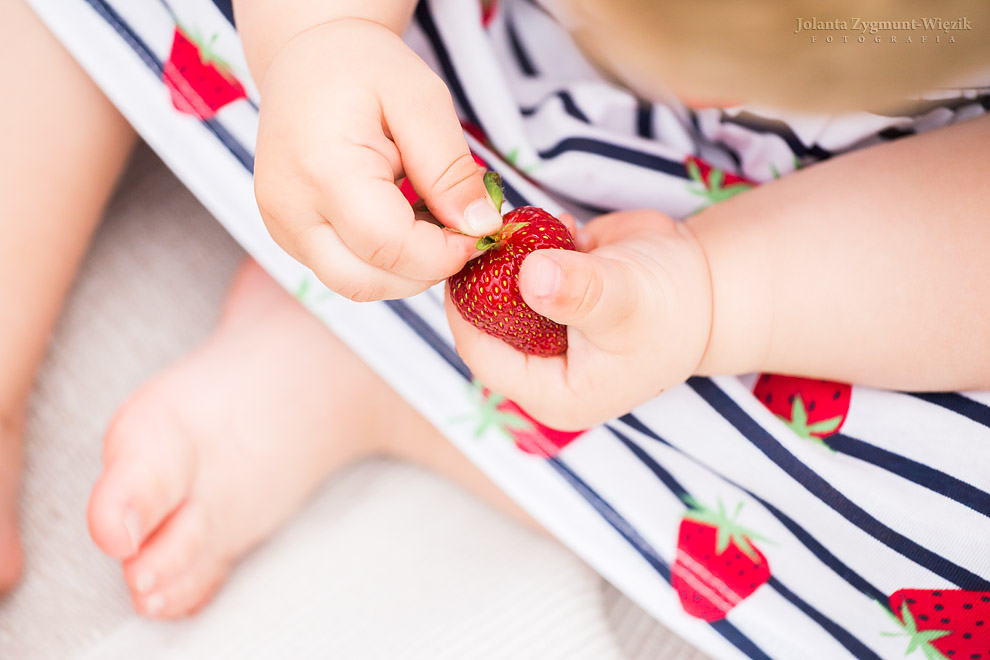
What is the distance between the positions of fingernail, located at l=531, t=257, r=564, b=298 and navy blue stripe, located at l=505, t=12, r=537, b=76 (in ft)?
1.27

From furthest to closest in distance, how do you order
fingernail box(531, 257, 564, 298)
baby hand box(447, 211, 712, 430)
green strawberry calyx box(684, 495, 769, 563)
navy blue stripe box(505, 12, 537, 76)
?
1. navy blue stripe box(505, 12, 537, 76)
2. green strawberry calyx box(684, 495, 769, 563)
3. baby hand box(447, 211, 712, 430)
4. fingernail box(531, 257, 564, 298)

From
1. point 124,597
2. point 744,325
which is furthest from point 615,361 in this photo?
point 124,597

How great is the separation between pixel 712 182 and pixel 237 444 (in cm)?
50

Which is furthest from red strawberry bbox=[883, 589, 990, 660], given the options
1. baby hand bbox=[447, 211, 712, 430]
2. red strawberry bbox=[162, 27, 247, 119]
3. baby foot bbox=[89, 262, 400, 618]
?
red strawberry bbox=[162, 27, 247, 119]

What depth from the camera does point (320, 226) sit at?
486 mm

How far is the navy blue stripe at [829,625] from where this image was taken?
0.58m

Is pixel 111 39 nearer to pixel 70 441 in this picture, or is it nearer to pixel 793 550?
pixel 70 441

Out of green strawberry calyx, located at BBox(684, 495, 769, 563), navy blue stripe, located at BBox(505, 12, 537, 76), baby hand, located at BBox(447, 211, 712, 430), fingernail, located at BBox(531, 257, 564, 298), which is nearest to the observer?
fingernail, located at BBox(531, 257, 564, 298)

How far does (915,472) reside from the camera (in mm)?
573

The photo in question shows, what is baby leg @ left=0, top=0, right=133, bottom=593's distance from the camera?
0.60m

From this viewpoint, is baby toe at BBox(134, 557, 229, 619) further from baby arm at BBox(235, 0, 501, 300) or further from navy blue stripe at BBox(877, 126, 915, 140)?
navy blue stripe at BBox(877, 126, 915, 140)

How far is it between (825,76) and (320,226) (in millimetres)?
379

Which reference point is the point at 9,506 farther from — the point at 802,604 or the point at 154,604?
the point at 802,604

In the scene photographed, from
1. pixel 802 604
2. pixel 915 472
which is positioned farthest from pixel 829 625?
pixel 915 472
